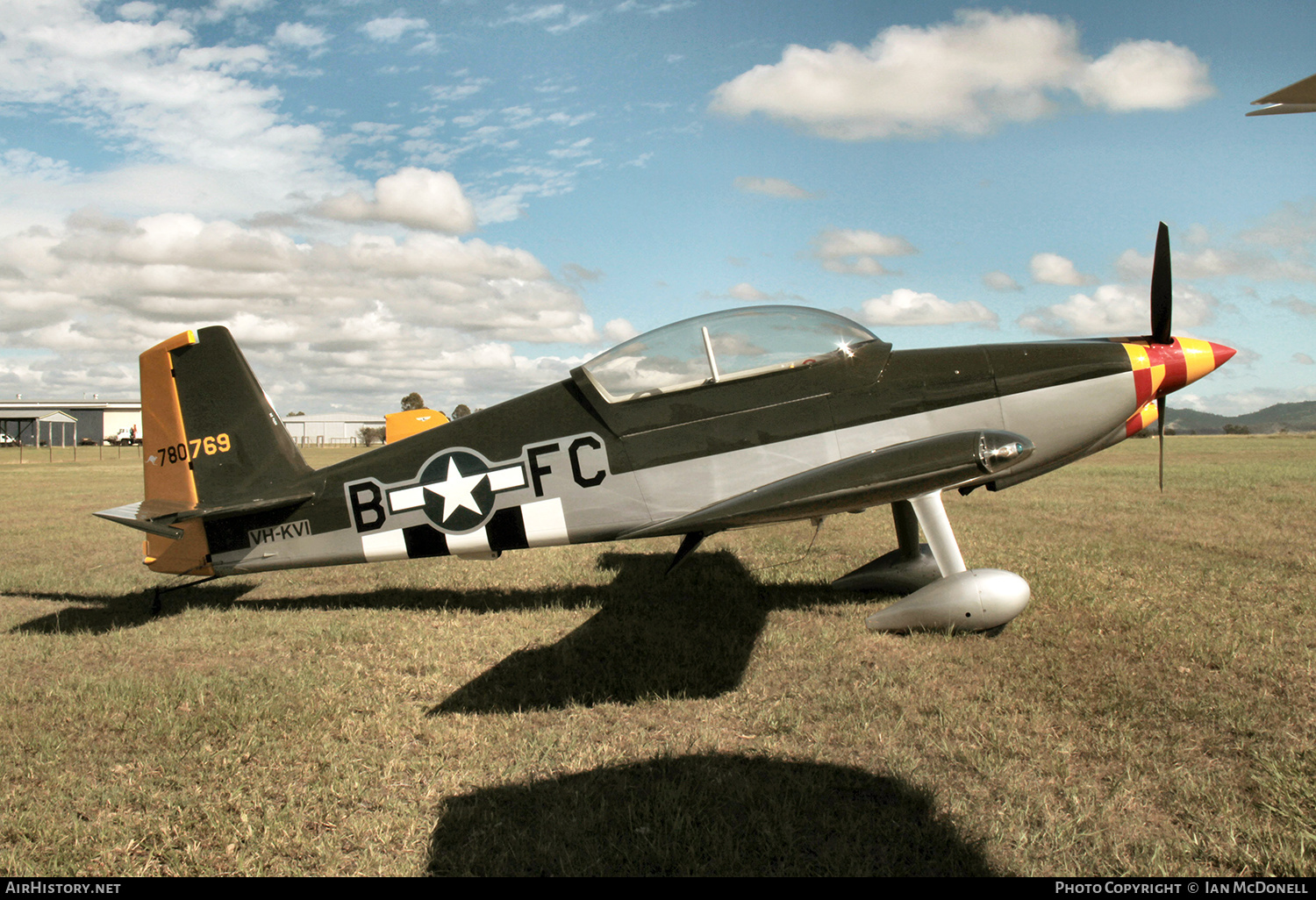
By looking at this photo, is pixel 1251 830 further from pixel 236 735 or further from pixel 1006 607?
pixel 236 735

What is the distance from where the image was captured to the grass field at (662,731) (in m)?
2.80

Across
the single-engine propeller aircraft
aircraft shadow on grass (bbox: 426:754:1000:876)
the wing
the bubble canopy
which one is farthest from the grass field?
the bubble canopy

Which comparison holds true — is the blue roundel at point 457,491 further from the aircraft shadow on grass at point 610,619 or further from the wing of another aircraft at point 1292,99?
the wing of another aircraft at point 1292,99

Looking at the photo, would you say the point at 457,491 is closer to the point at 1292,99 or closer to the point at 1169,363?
the point at 1292,99

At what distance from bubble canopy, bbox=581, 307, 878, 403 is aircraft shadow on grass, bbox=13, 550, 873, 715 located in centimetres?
181

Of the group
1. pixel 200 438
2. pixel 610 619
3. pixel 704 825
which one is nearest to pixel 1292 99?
Result: pixel 704 825

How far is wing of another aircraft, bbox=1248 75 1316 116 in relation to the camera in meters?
2.64

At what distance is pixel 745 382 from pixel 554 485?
1.58 m

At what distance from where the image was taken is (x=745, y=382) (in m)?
5.11

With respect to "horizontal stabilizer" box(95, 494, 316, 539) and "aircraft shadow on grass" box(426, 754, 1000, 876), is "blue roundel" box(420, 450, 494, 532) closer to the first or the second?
"horizontal stabilizer" box(95, 494, 316, 539)

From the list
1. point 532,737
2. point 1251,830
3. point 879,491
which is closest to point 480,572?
point 532,737

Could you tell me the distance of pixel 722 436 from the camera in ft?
16.8

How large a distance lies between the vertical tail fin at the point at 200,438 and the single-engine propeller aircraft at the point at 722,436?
30 cm
